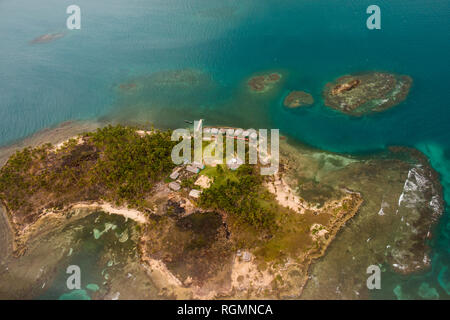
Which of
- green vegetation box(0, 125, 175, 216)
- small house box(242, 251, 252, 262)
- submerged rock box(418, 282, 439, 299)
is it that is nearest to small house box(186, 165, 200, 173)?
green vegetation box(0, 125, 175, 216)

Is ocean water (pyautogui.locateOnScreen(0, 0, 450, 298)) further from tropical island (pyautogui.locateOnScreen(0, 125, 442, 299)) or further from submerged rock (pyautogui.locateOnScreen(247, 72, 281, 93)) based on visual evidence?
tropical island (pyautogui.locateOnScreen(0, 125, 442, 299))

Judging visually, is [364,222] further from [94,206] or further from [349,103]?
[94,206]

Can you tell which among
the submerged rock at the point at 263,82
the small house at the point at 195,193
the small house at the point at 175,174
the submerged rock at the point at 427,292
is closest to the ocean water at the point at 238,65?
the submerged rock at the point at 263,82

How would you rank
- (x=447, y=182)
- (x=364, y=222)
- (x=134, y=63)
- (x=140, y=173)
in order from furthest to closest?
(x=134, y=63), (x=140, y=173), (x=447, y=182), (x=364, y=222)

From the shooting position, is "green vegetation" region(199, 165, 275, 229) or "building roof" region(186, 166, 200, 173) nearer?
"green vegetation" region(199, 165, 275, 229)
